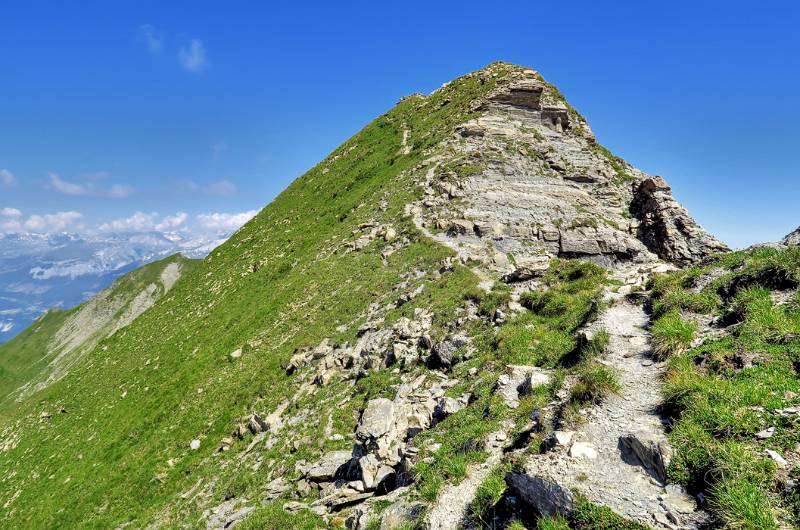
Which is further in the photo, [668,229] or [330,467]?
[668,229]

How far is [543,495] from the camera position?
8.94m

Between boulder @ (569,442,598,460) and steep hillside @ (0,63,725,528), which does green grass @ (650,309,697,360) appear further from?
boulder @ (569,442,598,460)

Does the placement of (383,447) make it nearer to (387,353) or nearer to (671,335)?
(387,353)

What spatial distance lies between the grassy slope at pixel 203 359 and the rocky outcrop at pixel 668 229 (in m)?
21.9

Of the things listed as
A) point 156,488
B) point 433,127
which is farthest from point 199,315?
point 433,127

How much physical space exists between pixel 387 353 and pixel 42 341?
16407 centimetres

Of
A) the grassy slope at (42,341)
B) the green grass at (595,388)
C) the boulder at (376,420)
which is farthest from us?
the grassy slope at (42,341)

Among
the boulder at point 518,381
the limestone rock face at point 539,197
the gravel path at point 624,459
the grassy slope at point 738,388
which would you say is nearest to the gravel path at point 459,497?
the gravel path at point 624,459

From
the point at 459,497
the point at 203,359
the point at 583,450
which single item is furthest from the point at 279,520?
the point at 203,359

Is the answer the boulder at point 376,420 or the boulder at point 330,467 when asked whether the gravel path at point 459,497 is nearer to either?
the boulder at point 376,420

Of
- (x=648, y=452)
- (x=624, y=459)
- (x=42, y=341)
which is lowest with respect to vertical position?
(x=624, y=459)

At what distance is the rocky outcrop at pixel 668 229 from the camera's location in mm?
35438

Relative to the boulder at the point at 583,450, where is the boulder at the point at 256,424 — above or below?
above

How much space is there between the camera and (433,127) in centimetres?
6150
